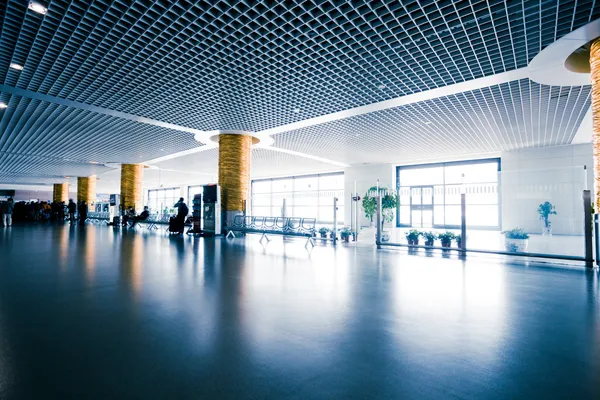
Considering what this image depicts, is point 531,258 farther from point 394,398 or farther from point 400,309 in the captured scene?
point 394,398

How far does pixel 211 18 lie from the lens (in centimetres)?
532

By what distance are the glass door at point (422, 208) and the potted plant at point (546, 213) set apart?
2.54 metres

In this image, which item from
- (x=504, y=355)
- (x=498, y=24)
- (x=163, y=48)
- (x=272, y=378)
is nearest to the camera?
(x=272, y=378)

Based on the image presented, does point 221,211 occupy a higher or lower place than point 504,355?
higher

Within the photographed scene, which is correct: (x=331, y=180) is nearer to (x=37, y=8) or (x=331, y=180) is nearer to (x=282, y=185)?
(x=282, y=185)

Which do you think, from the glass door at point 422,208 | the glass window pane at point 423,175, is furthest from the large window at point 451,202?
the glass window pane at point 423,175

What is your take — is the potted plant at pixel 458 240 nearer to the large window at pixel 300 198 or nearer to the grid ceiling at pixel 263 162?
the large window at pixel 300 198

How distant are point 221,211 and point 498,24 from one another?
9894 millimetres

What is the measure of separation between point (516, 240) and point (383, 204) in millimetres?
4543

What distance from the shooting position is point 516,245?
24.5ft

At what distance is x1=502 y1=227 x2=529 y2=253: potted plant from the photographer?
24.3 feet

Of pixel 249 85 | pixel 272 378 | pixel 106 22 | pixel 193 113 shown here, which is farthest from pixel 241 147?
pixel 272 378

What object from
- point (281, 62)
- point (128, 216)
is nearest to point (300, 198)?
point (281, 62)

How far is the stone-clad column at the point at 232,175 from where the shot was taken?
39.7ft
